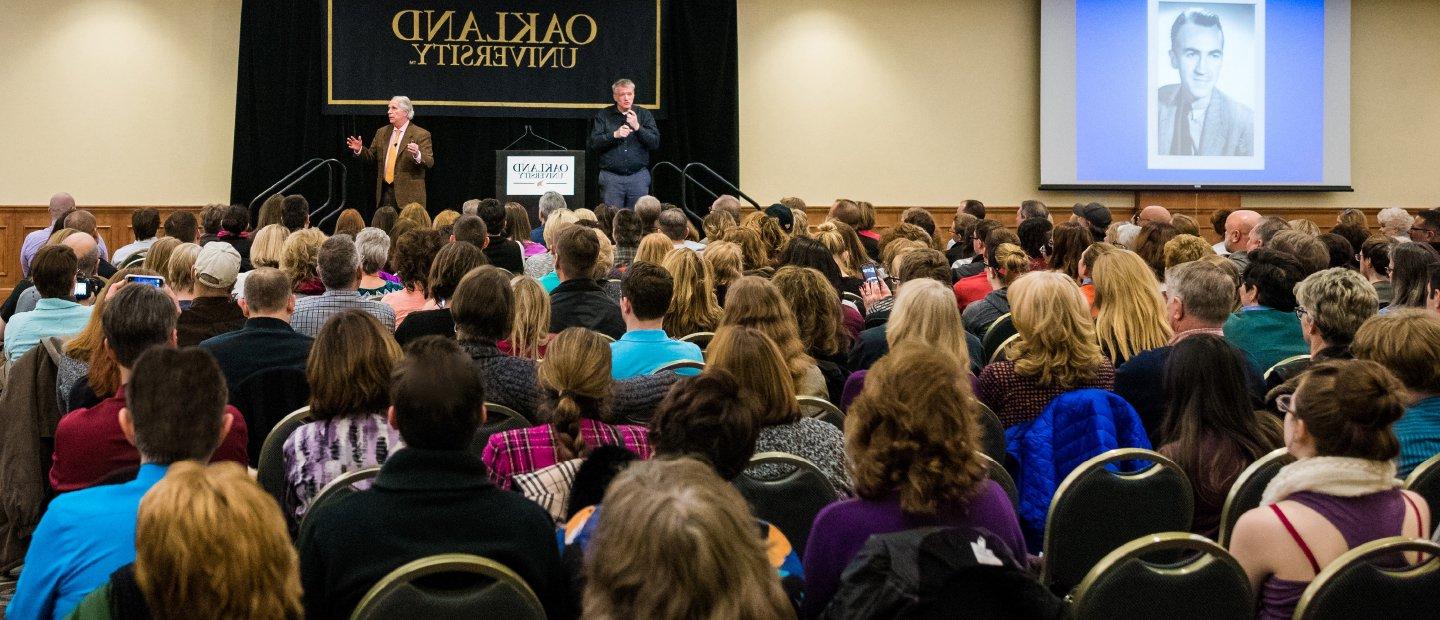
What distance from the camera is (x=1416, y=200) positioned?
14.9 metres

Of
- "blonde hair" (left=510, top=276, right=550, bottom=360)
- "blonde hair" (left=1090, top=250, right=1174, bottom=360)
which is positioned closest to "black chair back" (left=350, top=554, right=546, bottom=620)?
"blonde hair" (left=510, top=276, right=550, bottom=360)

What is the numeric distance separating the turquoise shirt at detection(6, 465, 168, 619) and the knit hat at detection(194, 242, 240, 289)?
269 centimetres

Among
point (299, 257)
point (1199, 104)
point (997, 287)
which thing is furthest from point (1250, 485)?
point (1199, 104)

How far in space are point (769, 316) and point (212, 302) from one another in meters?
2.20

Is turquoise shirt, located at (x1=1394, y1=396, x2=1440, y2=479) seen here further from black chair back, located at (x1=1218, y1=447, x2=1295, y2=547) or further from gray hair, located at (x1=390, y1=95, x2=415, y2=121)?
gray hair, located at (x1=390, y1=95, x2=415, y2=121)

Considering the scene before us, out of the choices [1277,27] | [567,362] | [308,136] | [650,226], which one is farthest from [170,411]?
[1277,27]

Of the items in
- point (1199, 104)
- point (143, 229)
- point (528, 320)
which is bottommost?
point (528, 320)

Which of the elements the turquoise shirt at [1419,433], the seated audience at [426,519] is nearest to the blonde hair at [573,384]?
the seated audience at [426,519]

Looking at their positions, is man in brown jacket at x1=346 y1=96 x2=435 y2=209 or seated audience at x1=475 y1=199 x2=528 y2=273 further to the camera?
man in brown jacket at x1=346 y1=96 x2=435 y2=209

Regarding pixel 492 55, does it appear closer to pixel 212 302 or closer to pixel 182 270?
pixel 182 270

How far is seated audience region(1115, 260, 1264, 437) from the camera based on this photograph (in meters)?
4.07

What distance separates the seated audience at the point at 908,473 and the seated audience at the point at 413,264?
356 centimetres

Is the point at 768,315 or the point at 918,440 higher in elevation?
the point at 768,315

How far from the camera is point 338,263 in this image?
511 centimetres
